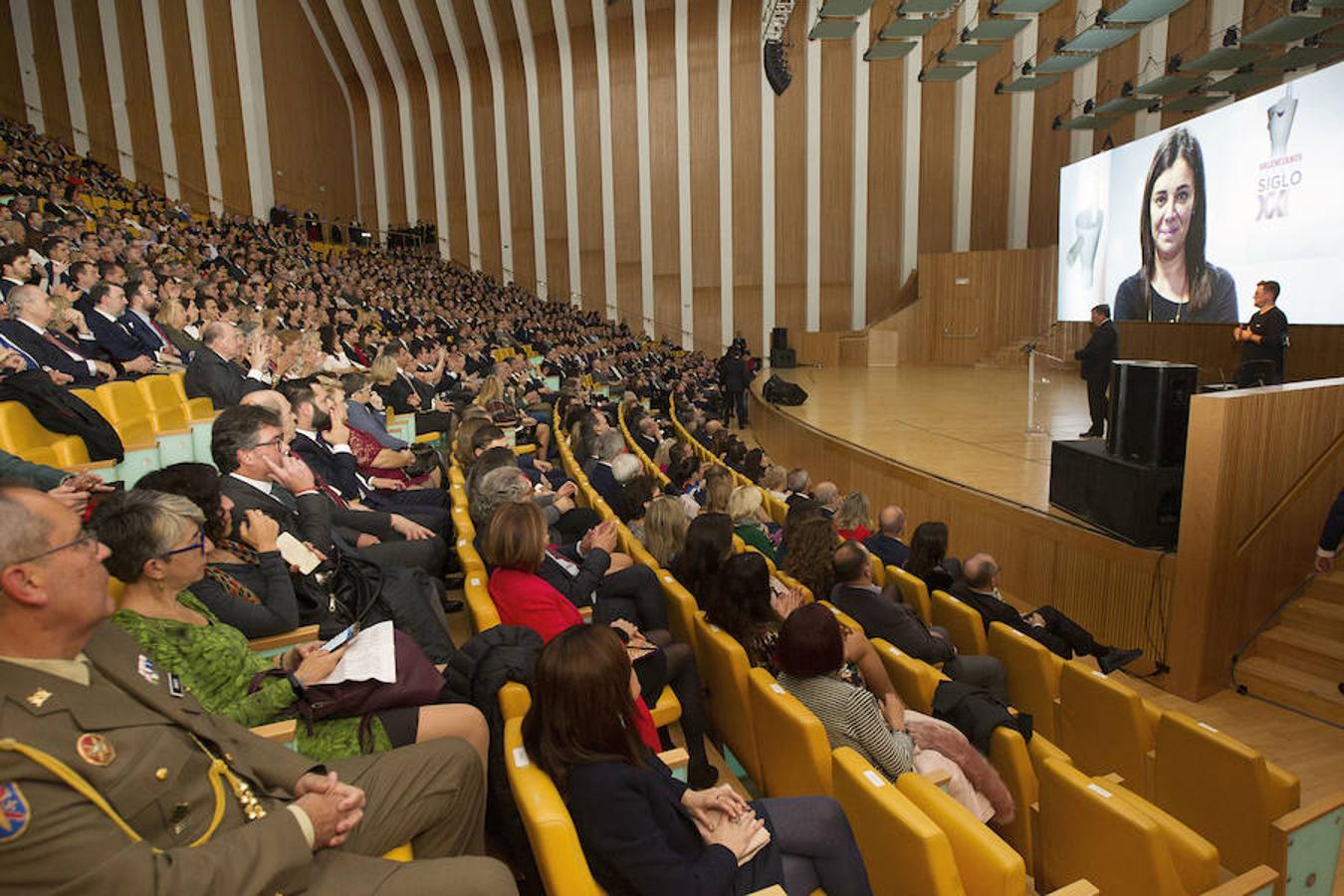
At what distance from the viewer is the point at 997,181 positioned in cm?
1197

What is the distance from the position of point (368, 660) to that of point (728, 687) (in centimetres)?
90

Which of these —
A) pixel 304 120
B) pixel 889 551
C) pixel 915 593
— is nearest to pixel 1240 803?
pixel 915 593

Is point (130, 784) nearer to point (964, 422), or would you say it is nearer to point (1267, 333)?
point (1267, 333)

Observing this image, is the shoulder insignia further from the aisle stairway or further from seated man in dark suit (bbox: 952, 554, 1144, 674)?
the aisle stairway

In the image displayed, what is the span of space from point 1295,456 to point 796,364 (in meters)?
9.99

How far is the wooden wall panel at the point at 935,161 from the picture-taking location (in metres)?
12.0

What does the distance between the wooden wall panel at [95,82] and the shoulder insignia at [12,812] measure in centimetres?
1529

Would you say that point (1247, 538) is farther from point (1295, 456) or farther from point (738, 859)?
point (738, 859)

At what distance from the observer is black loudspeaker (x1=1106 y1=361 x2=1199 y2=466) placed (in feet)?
10.00

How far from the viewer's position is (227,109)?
12578mm

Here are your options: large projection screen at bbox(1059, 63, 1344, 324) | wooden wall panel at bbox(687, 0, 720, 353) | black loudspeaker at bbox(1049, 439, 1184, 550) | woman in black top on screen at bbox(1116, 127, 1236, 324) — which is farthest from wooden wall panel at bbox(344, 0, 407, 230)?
black loudspeaker at bbox(1049, 439, 1184, 550)

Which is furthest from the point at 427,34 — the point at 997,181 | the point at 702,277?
the point at 997,181

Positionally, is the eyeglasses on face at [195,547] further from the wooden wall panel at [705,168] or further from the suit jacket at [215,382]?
the wooden wall panel at [705,168]

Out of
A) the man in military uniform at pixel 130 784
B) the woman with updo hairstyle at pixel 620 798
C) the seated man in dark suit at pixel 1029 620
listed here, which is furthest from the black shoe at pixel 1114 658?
the man in military uniform at pixel 130 784
